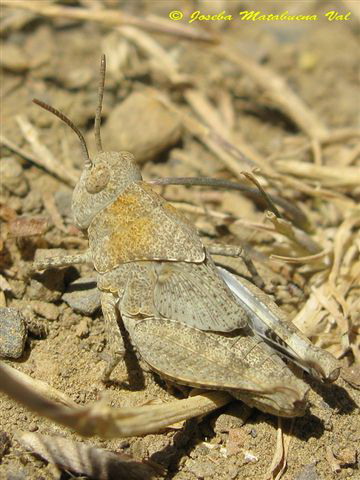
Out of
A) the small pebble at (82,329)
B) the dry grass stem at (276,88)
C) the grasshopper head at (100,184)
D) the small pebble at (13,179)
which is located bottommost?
the small pebble at (82,329)

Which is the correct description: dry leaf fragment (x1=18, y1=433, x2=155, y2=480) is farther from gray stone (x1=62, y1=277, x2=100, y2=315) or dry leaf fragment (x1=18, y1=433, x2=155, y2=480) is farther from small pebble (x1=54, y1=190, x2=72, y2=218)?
small pebble (x1=54, y1=190, x2=72, y2=218)

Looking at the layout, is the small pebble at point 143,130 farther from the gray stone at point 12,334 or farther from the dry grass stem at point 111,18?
the gray stone at point 12,334

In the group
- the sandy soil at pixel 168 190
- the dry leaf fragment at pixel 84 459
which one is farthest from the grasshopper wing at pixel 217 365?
the dry leaf fragment at pixel 84 459

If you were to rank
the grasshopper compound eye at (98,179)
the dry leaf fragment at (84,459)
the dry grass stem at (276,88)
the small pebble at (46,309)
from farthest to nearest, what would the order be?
the dry grass stem at (276,88)
the small pebble at (46,309)
the grasshopper compound eye at (98,179)
the dry leaf fragment at (84,459)

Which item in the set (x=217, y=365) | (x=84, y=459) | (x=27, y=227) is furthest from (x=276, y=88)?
(x=84, y=459)

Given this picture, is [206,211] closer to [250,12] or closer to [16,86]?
[16,86]

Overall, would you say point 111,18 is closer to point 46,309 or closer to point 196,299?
point 46,309

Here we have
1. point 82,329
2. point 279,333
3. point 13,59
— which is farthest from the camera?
point 13,59
